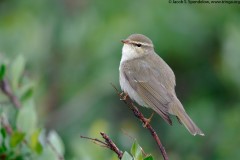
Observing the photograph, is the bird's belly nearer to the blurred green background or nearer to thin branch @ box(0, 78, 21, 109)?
thin branch @ box(0, 78, 21, 109)

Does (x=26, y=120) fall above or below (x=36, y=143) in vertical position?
above

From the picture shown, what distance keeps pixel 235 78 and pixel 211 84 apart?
1.76 feet

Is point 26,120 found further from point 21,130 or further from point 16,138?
point 16,138

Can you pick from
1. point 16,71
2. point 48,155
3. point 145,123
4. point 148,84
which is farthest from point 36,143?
point 148,84

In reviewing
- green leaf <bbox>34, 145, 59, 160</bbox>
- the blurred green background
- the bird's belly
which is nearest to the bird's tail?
the bird's belly

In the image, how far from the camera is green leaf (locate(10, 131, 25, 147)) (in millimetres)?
3889

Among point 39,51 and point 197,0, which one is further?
point 197,0

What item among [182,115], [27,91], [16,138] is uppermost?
[27,91]

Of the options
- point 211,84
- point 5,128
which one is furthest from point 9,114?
point 211,84

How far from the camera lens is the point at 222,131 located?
6754mm

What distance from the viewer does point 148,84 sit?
5.20 metres

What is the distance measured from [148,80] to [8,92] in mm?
1351

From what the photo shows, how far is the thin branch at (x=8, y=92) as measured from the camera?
429cm

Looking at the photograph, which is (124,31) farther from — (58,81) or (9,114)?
(9,114)
